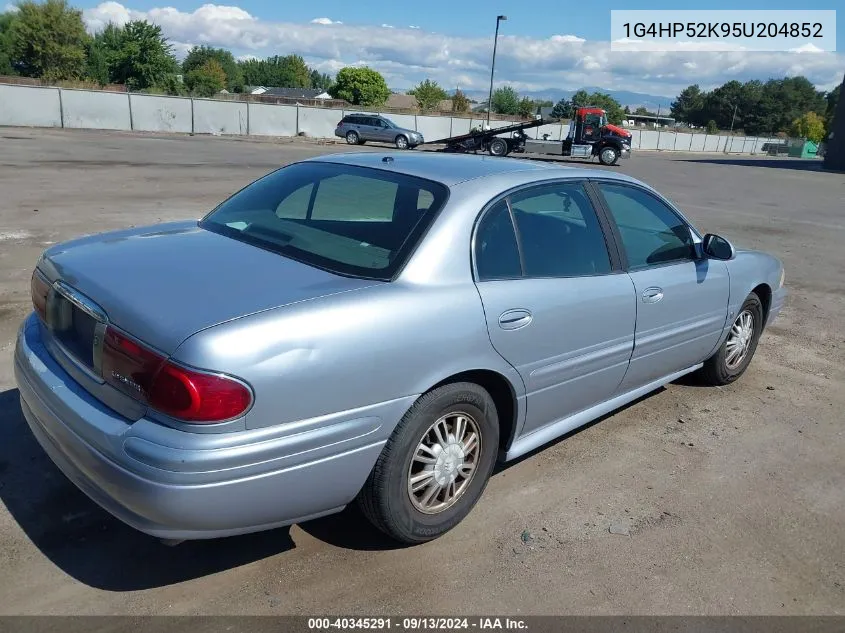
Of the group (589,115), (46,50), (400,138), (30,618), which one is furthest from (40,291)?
(46,50)

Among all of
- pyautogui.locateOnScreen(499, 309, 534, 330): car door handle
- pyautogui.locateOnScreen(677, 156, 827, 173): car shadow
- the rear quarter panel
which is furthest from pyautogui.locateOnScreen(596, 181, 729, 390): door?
pyautogui.locateOnScreen(677, 156, 827, 173): car shadow

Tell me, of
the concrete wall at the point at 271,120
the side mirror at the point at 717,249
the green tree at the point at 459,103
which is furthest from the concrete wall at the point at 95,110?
the green tree at the point at 459,103

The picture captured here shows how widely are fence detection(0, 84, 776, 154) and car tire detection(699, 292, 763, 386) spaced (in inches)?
1559

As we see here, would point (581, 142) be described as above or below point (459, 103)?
below

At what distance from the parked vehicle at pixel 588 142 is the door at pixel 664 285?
33171mm

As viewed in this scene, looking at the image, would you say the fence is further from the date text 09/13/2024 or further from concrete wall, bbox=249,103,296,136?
the date text 09/13/2024

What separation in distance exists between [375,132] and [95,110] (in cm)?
1521

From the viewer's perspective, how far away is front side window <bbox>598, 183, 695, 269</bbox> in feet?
13.0

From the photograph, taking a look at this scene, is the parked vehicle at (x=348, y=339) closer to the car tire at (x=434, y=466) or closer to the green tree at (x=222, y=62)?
the car tire at (x=434, y=466)

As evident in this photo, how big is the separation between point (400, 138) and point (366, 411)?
35143mm

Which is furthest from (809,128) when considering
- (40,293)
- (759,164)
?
(40,293)

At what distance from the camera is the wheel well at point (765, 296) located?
5.19 m

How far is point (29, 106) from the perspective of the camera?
36375mm

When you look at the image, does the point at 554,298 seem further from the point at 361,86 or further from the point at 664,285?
the point at 361,86
